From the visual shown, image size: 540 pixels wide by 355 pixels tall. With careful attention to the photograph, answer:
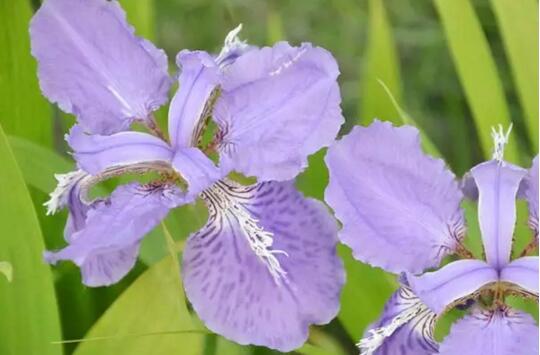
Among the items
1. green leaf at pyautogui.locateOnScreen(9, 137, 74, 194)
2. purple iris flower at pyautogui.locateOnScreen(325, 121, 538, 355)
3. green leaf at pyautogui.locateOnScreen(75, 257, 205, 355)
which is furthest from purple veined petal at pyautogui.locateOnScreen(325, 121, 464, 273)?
green leaf at pyautogui.locateOnScreen(9, 137, 74, 194)

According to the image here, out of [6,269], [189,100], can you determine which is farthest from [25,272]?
[189,100]

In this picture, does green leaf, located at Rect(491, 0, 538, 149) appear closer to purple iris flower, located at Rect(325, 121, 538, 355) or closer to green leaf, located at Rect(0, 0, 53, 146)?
purple iris flower, located at Rect(325, 121, 538, 355)

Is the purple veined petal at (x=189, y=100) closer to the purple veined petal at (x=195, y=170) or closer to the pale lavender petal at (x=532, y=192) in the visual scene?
the purple veined petal at (x=195, y=170)

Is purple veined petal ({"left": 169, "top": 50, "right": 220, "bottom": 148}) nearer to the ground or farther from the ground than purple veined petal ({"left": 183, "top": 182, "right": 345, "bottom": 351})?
farther from the ground

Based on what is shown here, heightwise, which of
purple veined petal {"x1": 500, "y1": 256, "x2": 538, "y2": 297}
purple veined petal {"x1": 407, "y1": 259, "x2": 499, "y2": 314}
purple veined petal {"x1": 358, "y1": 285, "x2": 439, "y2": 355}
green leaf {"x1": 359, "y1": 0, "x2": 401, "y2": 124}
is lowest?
purple veined petal {"x1": 358, "y1": 285, "x2": 439, "y2": 355}

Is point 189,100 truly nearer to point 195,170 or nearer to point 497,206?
point 195,170

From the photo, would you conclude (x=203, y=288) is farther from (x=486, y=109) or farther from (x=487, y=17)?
(x=487, y=17)

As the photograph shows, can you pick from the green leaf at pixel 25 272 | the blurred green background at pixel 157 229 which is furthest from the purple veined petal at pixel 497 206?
the green leaf at pixel 25 272
